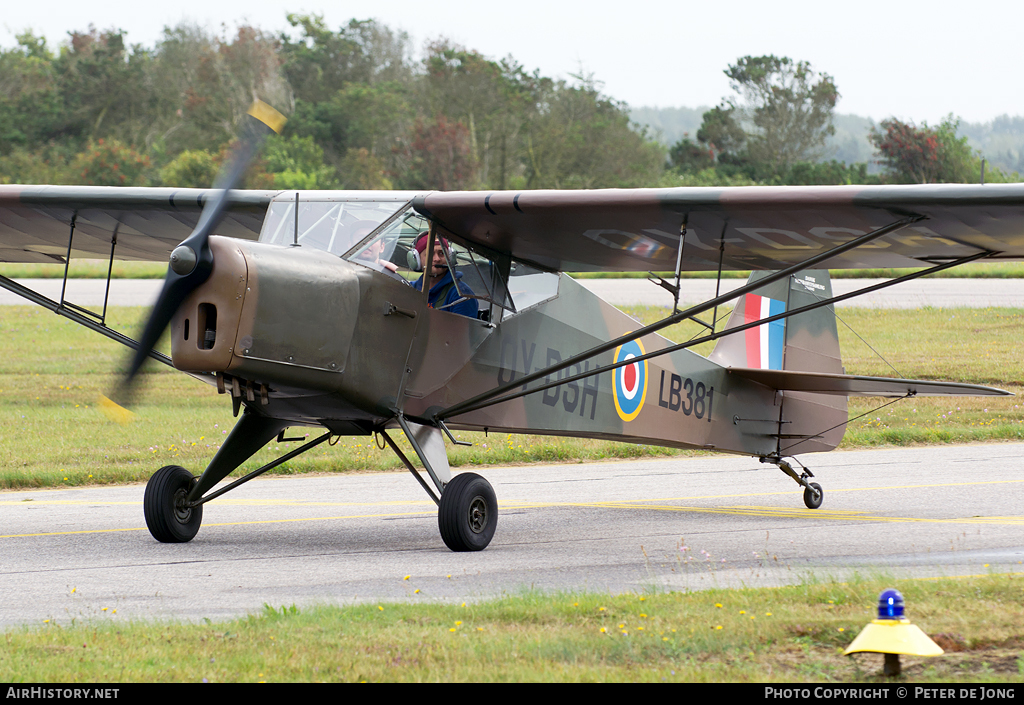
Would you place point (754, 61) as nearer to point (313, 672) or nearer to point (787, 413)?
point (787, 413)

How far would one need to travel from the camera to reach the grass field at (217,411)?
46.3 feet

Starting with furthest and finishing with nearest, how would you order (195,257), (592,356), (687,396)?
(687,396) < (592,356) < (195,257)

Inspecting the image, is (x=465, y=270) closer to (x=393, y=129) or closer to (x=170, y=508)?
(x=170, y=508)

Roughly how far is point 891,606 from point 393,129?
67653 mm

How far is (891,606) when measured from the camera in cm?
409

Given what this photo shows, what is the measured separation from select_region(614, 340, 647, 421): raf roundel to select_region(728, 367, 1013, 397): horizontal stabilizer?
1669mm

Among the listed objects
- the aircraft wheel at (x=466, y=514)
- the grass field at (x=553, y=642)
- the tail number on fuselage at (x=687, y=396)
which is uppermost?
the tail number on fuselage at (x=687, y=396)

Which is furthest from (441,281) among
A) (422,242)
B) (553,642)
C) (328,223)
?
(553,642)

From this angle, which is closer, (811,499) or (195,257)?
(195,257)

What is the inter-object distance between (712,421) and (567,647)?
7234 millimetres

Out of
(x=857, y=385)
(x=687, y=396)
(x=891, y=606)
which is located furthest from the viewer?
(x=687, y=396)

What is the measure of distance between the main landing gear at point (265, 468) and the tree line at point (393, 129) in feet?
143

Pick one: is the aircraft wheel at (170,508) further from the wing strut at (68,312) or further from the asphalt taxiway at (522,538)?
the wing strut at (68,312)

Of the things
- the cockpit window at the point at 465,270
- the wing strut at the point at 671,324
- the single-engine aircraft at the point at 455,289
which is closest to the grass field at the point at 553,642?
the single-engine aircraft at the point at 455,289
